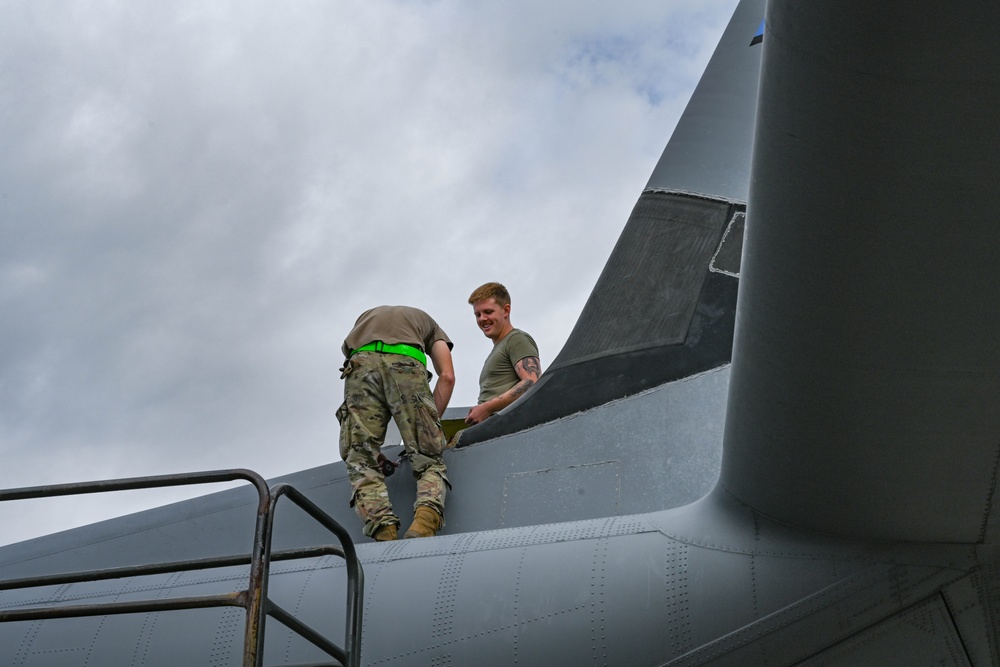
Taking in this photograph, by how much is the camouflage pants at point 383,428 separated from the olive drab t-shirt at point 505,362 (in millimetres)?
903

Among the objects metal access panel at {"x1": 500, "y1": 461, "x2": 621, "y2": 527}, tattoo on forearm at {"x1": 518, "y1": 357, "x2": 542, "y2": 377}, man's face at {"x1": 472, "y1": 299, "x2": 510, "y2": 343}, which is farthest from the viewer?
man's face at {"x1": 472, "y1": 299, "x2": 510, "y2": 343}

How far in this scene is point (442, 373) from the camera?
700 cm

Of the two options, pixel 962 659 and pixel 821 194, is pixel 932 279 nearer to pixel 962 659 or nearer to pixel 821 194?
pixel 821 194

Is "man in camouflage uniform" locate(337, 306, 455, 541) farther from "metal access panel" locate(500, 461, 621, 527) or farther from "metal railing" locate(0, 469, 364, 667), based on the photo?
"metal railing" locate(0, 469, 364, 667)

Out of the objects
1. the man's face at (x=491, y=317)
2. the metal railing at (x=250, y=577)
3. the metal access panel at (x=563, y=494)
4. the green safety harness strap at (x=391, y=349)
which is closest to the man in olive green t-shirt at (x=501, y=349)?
the man's face at (x=491, y=317)

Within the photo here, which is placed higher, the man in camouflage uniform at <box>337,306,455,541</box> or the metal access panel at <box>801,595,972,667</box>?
the man in camouflage uniform at <box>337,306,455,541</box>

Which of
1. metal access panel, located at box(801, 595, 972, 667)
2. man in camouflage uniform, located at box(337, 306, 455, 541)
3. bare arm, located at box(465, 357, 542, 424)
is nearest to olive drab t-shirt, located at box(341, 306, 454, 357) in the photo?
man in camouflage uniform, located at box(337, 306, 455, 541)

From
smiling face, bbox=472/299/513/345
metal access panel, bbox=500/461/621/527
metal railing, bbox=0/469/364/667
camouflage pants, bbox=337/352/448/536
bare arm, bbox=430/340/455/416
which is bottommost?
metal railing, bbox=0/469/364/667

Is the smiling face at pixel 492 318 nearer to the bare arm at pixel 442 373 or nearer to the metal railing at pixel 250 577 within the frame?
the bare arm at pixel 442 373

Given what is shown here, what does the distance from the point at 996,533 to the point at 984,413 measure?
0.70 metres

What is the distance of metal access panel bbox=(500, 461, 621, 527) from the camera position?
5641 millimetres

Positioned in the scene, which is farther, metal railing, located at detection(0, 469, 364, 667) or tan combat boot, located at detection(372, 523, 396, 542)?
tan combat boot, located at detection(372, 523, 396, 542)

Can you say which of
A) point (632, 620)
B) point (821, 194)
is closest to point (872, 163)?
point (821, 194)

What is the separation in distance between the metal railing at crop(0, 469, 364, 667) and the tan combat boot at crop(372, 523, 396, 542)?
119 centimetres
